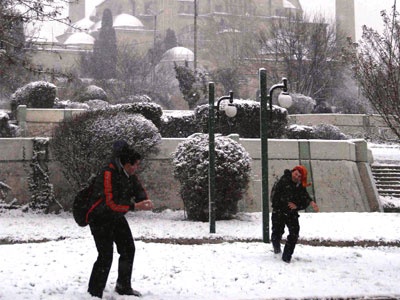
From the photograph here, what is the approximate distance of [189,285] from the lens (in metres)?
7.71

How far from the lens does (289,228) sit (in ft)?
29.5

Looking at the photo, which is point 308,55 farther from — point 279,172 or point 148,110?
point 279,172

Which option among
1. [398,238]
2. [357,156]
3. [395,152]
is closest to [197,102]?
[395,152]

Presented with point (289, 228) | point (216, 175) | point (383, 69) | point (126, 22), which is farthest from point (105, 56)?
point (289, 228)

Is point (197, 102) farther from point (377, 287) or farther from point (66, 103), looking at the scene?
point (377, 287)

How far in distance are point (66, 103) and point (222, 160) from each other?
709 inches

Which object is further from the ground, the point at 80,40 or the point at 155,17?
the point at 155,17

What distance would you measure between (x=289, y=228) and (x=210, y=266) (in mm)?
1296

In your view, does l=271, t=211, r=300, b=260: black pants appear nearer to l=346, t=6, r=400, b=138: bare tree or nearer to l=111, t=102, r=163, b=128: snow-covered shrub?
l=346, t=6, r=400, b=138: bare tree

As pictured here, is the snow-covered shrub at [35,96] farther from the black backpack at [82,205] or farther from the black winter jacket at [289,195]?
the black backpack at [82,205]

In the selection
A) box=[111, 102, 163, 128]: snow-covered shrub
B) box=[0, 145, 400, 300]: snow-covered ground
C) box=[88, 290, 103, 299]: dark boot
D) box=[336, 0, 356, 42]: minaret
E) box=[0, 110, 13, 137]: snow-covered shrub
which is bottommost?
box=[0, 145, 400, 300]: snow-covered ground

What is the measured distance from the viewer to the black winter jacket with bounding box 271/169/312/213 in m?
9.02

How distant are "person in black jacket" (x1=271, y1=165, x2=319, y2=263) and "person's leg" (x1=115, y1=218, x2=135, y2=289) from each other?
296 cm

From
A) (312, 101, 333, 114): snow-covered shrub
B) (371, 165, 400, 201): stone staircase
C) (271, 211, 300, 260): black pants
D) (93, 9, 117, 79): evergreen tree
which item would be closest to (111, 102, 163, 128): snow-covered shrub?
(371, 165, 400, 201): stone staircase
